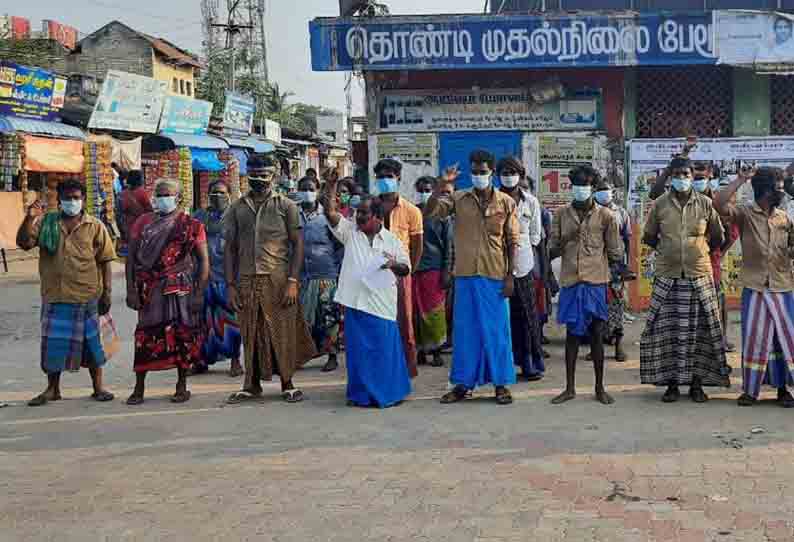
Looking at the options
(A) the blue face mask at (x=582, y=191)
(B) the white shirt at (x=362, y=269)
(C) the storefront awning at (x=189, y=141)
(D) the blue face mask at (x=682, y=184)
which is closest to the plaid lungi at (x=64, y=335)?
(B) the white shirt at (x=362, y=269)

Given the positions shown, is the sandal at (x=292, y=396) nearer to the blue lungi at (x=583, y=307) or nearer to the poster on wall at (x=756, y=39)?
the blue lungi at (x=583, y=307)

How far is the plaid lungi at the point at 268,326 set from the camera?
294 inches

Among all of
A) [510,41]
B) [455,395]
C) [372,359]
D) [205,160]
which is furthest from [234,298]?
[205,160]

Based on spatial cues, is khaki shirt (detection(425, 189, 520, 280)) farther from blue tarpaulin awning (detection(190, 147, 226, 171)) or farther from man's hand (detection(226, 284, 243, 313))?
blue tarpaulin awning (detection(190, 147, 226, 171))

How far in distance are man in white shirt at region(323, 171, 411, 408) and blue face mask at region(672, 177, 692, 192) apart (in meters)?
1.97

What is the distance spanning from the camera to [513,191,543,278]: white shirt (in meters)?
7.42

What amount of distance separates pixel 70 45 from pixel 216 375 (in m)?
44.4

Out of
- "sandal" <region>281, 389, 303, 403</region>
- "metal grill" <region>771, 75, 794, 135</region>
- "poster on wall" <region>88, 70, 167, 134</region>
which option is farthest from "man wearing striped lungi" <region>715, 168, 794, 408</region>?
"poster on wall" <region>88, 70, 167, 134</region>

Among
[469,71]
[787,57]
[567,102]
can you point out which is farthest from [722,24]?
[469,71]

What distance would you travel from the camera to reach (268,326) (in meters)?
7.50

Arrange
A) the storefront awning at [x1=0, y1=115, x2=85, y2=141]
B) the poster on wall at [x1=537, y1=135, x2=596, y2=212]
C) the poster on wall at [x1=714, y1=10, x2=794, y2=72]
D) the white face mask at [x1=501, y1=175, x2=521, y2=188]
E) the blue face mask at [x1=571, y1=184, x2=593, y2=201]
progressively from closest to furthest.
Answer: the blue face mask at [x1=571, y1=184, x2=593, y2=201]
the white face mask at [x1=501, y1=175, x2=521, y2=188]
the poster on wall at [x1=714, y1=10, x2=794, y2=72]
the poster on wall at [x1=537, y1=135, x2=596, y2=212]
the storefront awning at [x1=0, y1=115, x2=85, y2=141]

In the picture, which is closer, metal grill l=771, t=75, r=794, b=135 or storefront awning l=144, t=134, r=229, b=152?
metal grill l=771, t=75, r=794, b=135

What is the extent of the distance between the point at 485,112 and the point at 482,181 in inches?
197

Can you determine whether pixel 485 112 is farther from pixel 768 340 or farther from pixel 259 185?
pixel 768 340
